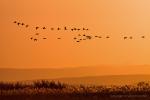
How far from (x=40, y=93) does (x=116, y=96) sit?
2539 mm

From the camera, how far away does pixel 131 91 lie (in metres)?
20.3

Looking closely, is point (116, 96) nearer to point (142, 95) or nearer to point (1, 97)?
point (142, 95)

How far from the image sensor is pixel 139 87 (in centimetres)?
2095

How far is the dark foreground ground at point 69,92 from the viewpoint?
18797 millimetres

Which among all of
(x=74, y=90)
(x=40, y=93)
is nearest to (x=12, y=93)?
(x=40, y=93)

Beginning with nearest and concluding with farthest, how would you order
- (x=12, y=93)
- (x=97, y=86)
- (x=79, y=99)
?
(x=79, y=99), (x=12, y=93), (x=97, y=86)

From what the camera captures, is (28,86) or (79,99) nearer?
(79,99)

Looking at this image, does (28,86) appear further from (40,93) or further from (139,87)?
(139,87)

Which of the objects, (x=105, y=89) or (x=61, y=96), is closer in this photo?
(x=61, y=96)

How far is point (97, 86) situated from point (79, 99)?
8.80 feet

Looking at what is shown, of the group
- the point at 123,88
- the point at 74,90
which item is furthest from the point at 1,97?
the point at 123,88

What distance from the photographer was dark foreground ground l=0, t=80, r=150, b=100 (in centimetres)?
1880

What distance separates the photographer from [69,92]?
66.7 ft

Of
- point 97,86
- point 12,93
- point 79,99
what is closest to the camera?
point 79,99
